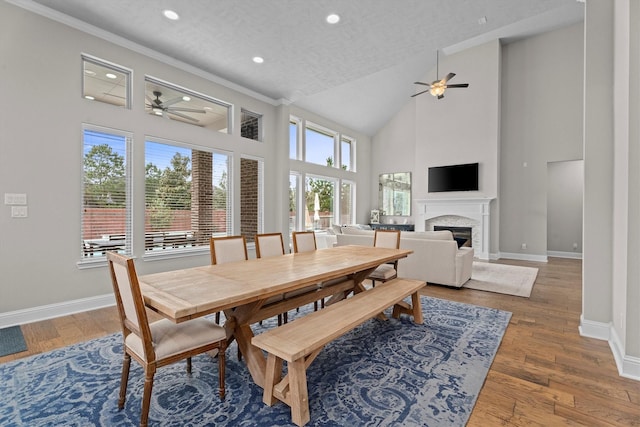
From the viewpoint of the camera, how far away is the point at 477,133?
7008 millimetres

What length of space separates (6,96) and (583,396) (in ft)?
17.7

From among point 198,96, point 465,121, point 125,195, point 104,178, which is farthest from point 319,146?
point 104,178

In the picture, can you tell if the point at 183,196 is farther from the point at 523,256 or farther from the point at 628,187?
the point at 523,256

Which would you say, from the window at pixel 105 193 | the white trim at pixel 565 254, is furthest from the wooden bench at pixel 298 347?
the white trim at pixel 565 254

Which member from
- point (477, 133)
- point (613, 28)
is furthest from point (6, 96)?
point (477, 133)

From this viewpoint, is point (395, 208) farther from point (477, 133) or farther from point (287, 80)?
point (287, 80)

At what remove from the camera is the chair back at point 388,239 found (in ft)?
12.5

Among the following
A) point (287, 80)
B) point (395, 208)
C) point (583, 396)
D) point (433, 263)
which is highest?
point (287, 80)

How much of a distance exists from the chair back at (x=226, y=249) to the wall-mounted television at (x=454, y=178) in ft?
19.8

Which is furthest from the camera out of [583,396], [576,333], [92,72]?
[92,72]

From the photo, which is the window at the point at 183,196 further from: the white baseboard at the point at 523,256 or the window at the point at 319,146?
the white baseboard at the point at 523,256

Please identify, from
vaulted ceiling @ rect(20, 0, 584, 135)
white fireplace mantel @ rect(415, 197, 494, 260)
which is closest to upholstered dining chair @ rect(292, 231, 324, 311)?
vaulted ceiling @ rect(20, 0, 584, 135)

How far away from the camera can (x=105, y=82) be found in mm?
3625

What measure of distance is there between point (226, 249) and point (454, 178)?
626 cm
